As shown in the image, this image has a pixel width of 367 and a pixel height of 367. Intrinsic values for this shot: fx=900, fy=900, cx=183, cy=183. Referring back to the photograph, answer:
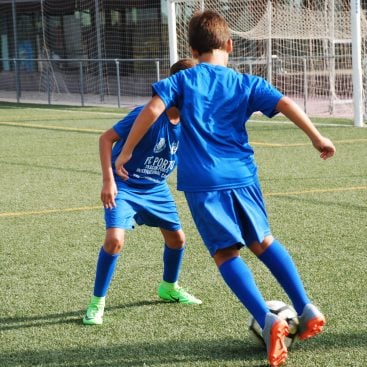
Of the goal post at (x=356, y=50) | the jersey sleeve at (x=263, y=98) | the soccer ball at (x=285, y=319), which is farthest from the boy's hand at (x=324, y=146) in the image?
the goal post at (x=356, y=50)

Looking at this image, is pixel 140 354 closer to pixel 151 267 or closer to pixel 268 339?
pixel 268 339

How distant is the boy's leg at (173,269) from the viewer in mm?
4730

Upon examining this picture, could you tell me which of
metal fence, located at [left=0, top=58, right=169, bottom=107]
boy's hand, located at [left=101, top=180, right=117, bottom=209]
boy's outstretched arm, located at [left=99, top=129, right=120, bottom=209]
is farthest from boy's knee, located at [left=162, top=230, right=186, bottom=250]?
metal fence, located at [left=0, top=58, right=169, bottom=107]

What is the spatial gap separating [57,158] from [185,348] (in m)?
7.55

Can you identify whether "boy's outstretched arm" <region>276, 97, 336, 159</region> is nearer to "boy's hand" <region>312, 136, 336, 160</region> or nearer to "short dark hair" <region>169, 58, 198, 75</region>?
"boy's hand" <region>312, 136, 336, 160</region>

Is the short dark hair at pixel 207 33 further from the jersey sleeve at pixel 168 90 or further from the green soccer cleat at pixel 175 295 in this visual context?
the green soccer cleat at pixel 175 295

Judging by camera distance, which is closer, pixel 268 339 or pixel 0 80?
pixel 268 339

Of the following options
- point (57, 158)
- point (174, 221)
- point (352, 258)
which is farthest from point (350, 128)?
point (174, 221)

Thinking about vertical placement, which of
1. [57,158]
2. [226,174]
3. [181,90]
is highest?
[181,90]

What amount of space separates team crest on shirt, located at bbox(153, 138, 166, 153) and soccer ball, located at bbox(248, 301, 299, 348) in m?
0.96

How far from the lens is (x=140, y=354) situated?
13.0 feet

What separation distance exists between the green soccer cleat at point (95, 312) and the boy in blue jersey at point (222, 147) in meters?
0.91

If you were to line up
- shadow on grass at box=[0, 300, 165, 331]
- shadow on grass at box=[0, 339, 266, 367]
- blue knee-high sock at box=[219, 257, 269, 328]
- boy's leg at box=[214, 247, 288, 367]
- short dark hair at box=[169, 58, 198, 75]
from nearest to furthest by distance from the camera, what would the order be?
boy's leg at box=[214, 247, 288, 367], blue knee-high sock at box=[219, 257, 269, 328], shadow on grass at box=[0, 339, 266, 367], short dark hair at box=[169, 58, 198, 75], shadow on grass at box=[0, 300, 165, 331]

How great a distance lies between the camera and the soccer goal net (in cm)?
1744
